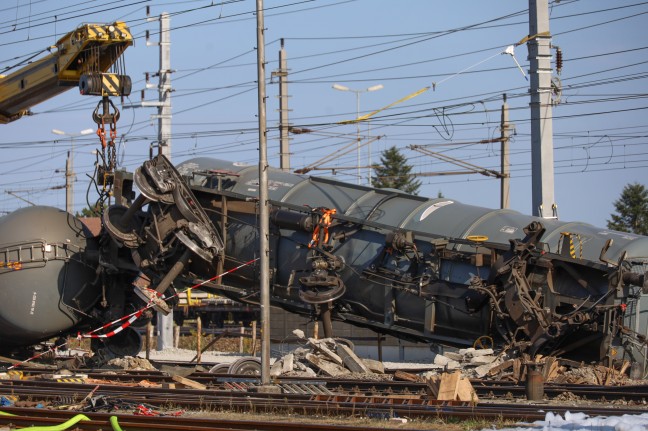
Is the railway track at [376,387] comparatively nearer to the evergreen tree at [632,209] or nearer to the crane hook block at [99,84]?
the crane hook block at [99,84]

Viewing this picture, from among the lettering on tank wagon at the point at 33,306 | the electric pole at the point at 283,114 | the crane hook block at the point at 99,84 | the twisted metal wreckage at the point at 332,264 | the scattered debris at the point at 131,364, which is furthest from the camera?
the electric pole at the point at 283,114

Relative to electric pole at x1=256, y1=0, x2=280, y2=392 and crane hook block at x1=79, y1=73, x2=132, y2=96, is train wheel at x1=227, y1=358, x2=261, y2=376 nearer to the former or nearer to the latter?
electric pole at x1=256, y1=0, x2=280, y2=392

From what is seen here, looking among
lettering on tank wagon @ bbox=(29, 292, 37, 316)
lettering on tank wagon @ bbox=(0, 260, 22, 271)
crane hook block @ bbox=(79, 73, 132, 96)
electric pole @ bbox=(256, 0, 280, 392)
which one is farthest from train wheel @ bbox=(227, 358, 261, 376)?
crane hook block @ bbox=(79, 73, 132, 96)

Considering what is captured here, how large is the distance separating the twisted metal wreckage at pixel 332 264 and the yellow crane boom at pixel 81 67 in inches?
133

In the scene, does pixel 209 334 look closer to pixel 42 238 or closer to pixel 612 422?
pixel 42 238

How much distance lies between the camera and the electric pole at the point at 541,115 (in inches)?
852

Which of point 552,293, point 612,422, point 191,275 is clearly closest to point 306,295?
point 191,275

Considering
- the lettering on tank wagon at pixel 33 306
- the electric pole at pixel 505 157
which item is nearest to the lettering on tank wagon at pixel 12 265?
the lettering on tank wagon at pixel 33 306

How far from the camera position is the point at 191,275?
806 inches

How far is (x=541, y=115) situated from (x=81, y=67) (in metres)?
12.3

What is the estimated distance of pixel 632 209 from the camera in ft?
194

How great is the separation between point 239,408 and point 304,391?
2007 millimetres

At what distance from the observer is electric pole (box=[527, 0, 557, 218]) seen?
21.6m

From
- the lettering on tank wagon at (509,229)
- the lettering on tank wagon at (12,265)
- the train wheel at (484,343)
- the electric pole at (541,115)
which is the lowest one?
the train wheel at (484,343)
